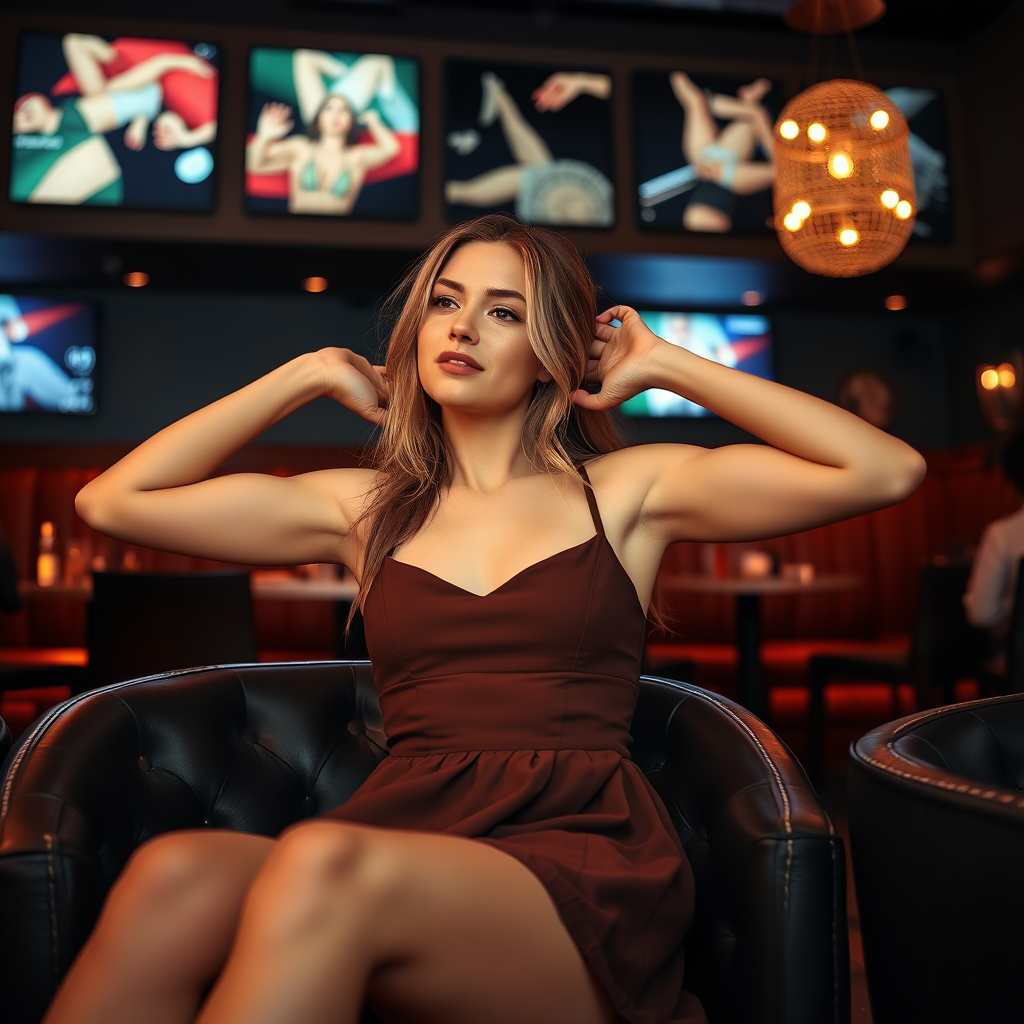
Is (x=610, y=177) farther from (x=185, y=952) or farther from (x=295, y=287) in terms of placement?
(x=185, y=952)

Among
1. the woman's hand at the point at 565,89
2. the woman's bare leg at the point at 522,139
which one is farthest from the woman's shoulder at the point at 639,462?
the woman's hand at the point at 565,89

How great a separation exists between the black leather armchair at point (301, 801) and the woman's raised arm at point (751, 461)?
305mm

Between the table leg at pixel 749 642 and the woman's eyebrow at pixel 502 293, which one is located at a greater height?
the woman's eyebrow at pixel 502 293

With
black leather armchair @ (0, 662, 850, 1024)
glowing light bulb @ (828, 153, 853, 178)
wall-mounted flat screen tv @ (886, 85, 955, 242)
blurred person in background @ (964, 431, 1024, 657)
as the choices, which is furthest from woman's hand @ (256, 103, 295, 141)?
black leather armchair @ (0, 662, 850, 1024)

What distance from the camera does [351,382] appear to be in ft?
6.17

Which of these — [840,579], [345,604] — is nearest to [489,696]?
[345,604]

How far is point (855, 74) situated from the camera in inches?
241

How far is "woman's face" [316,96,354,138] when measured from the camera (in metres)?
5.55

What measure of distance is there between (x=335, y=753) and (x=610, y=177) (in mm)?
4656

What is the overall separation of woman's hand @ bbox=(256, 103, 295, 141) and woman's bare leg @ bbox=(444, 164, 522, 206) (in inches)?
34.3

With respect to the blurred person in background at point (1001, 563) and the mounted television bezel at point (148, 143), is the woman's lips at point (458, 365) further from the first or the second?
the mounted television bezel at point (148, 143)

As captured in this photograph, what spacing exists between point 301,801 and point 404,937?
2.15 feet

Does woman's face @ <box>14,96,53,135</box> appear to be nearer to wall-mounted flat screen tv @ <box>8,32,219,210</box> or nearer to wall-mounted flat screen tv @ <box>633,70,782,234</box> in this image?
wall-mounted flat screen tv @ <box>8,32,219,210</box>

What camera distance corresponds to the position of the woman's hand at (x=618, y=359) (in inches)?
69.1
